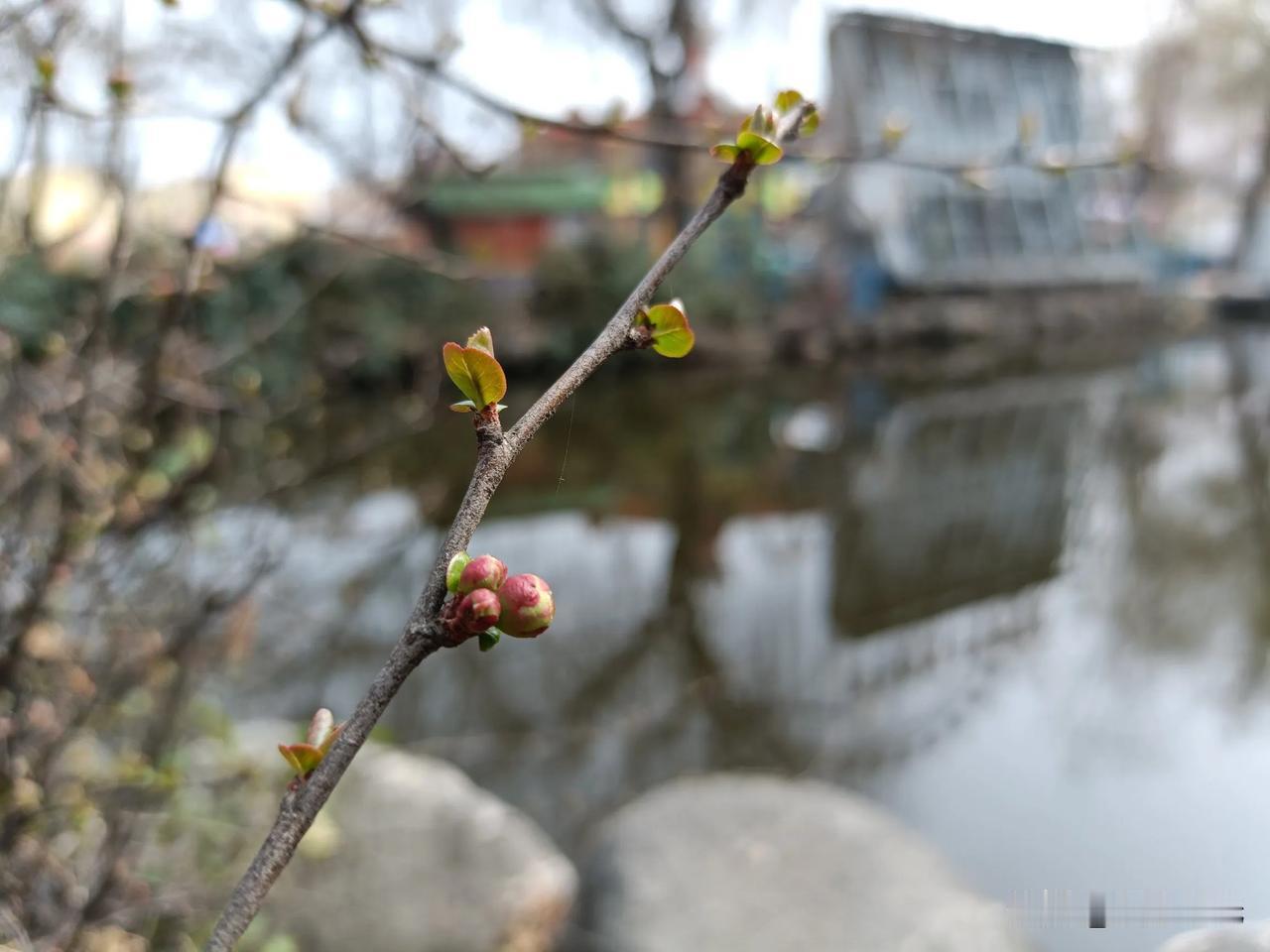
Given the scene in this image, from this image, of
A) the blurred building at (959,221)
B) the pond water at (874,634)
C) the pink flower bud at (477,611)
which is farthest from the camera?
the blurred building at (959,221)

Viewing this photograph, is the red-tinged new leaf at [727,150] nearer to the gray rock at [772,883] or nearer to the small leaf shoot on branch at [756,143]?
the small leaf shoot on branch at [756,143]

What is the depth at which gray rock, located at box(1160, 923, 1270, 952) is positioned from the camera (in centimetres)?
73

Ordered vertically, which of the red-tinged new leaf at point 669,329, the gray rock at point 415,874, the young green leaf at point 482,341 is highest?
the red-tinged new leaf at point 669,329

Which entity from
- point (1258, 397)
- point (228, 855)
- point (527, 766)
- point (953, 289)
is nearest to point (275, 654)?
point (527, 766)

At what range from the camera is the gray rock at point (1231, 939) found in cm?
73

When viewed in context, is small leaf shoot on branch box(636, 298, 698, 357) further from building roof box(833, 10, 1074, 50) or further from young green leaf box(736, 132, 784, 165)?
building roof box(833, 10, 1074, 50)

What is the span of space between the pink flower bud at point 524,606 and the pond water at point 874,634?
23.8 inches

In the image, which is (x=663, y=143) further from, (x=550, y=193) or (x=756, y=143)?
(x=550, y=193)

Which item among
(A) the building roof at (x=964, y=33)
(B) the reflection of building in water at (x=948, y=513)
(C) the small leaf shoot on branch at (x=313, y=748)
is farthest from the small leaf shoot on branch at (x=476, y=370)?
(B) the reflection of building in water at (x=948, y=513)

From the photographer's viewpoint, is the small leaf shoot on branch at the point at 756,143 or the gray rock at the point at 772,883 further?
the gray rock at the point at 772,883

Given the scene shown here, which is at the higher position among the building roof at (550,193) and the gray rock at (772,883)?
the building roof at (550,193)

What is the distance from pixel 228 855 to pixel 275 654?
5.83 feet

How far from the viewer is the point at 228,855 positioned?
192 centimetres

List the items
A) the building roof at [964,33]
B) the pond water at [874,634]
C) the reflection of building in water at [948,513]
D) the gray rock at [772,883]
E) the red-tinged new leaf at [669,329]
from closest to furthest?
the red-tinged new leaf at [669,329] → the building roof at [964,33] → the gray rock at [772,883] → the pond water at [874,634] → the reflection of building in water at [948,513]
